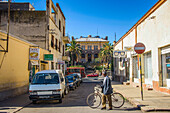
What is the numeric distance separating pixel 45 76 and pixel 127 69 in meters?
14.8

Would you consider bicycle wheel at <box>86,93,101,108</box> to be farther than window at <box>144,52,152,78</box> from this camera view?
No

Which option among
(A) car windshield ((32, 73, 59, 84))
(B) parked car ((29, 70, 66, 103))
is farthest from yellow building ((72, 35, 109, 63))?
(B) parked car ((29, 70, 66, 103))

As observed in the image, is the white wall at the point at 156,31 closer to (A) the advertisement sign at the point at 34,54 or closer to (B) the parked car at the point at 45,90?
(B) the parked car at the point at 45,90

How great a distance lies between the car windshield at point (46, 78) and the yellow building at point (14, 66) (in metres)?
2.39

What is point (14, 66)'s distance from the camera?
13438 mm

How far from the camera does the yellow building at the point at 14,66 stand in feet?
38.4

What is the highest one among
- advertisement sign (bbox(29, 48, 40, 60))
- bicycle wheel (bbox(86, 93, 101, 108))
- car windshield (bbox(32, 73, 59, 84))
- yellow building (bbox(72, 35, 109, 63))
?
yellow building (bbox(72, 35, 109, 63))

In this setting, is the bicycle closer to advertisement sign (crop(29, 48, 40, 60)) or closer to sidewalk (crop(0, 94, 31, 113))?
sidewalk (crop(0, 94, 31, 113))

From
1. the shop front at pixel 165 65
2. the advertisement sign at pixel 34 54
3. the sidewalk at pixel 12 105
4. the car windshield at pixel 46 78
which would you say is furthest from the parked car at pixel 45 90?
the shop front at pixel 165 65

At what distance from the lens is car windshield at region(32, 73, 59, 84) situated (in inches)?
424

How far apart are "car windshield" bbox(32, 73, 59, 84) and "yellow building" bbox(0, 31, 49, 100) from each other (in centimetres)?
239

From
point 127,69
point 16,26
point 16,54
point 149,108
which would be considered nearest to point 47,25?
point 16,26

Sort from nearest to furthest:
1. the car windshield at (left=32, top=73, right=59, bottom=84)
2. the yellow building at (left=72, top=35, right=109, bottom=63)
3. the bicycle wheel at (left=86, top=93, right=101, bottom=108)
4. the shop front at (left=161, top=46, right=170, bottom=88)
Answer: the bicycle wheel at (left=86, top=93, right=101, bottom=108), the car windshield at (left=32, top=73, right=59, bottom=84), the shop front at (left=161, top=46, right=170, bottom=88), the yellow building at (left=72, top=35, right=109, bottom=63)

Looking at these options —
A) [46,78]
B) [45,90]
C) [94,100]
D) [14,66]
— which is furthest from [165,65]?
[14,66]
